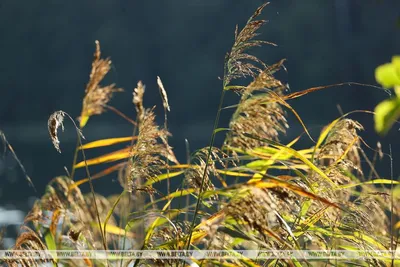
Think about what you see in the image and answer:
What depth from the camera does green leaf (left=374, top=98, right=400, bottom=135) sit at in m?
0.75

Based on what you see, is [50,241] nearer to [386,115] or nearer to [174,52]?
[386,115]

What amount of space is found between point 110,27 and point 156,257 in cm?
3359

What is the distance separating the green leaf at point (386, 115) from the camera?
752 millimetres

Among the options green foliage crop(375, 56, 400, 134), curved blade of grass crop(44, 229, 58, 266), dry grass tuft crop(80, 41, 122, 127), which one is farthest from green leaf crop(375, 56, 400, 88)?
dry grass tuft crop(80, 41, 122, 127)

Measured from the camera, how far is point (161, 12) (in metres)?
33.8

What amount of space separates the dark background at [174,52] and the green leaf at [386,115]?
24228 mm

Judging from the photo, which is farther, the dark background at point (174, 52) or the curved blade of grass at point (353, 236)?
the dark background at point (174, 52)

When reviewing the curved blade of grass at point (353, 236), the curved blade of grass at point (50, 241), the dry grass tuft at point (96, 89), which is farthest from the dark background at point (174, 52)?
the curved blade of grass at point (353, 236)

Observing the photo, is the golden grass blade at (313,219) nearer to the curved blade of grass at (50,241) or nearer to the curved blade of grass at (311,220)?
the curved blade of grass at (311,220)

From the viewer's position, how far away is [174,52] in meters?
34.1

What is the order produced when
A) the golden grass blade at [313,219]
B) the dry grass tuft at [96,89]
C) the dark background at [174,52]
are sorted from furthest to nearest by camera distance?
the dark background at [174,52] < the dry grass tuft at [96,89] < the golden grass blade at [313,219]

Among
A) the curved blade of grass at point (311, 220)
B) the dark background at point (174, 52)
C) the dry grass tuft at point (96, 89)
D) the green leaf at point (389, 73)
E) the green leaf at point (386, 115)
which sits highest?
the green leaf at point (389, 73)

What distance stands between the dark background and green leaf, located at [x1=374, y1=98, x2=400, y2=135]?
2423cm

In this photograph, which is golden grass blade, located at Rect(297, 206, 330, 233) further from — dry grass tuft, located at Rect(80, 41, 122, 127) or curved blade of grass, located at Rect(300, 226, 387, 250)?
dry grass tuft, located at Rect(80, 41, 122, 127)
